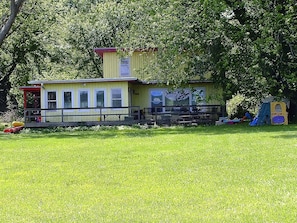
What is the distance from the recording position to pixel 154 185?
7320 millimetres

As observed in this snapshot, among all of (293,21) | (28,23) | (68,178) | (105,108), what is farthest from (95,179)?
(28,23)

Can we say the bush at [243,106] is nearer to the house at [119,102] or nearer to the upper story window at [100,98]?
the house at [119,102]

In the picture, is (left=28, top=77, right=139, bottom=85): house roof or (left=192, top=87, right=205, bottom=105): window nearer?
(left=28, top=77, right=139, bottom=85): house roof

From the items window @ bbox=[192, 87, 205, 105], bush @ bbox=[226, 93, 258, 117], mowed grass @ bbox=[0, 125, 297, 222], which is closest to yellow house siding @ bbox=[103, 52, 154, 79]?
window @ bbox=[192, 87, 205, 105]

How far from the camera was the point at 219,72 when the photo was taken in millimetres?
23984

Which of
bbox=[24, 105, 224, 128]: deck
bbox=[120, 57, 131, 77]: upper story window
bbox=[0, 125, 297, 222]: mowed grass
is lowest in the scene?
bbox=[0, 125, 297, 222]: mowed grass

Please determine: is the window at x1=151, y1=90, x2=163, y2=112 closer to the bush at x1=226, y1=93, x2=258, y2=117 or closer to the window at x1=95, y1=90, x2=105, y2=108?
the window at x1=95, y1=90, x2=105, y2=108

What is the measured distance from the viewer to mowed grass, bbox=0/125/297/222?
5.59 meters

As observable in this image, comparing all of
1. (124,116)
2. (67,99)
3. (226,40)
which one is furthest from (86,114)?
(226,40)

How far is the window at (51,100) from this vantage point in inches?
1077

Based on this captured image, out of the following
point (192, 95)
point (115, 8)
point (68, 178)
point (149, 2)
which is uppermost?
point (115, 8)

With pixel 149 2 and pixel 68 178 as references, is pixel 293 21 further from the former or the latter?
pixel 68 178

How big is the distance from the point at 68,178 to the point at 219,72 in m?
16.9

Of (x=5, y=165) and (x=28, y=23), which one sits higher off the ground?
(x=28, y=23)
